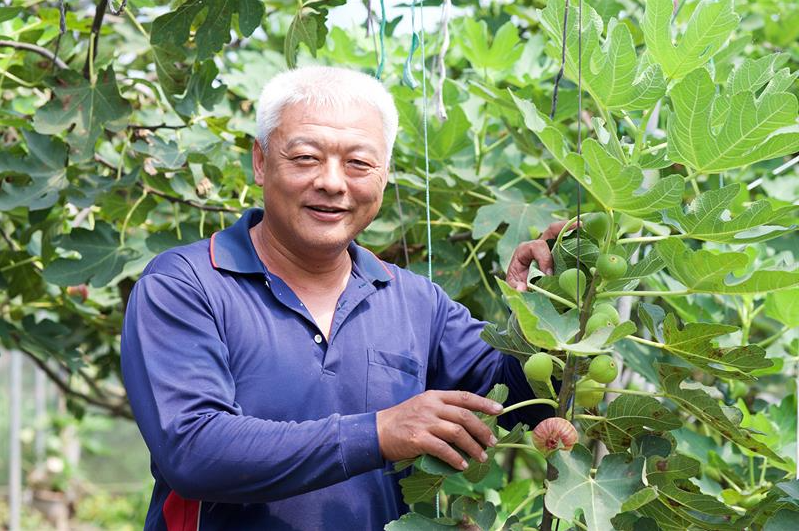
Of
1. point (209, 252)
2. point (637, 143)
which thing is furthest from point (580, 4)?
point (209, 252)

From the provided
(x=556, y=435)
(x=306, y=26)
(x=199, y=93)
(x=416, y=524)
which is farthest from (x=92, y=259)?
(x=556, y=435)

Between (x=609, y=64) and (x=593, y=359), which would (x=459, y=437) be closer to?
(x=593, y=359)

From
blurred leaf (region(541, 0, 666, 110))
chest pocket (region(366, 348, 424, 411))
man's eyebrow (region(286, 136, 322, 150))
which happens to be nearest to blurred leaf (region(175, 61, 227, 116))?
man's eyebrow (region(286, 136, 322, 150))

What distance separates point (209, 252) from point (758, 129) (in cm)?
90

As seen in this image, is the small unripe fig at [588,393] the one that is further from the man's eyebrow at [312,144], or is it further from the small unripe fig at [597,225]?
the man's eyebrow at [312,144]

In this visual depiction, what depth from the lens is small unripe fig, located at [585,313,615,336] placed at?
1475 millimetres

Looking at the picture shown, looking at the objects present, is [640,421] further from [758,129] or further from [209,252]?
[209,252]

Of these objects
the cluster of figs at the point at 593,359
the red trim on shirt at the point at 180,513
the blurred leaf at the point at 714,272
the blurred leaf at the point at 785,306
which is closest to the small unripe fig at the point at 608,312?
the cluster of figs at the point at 593,359

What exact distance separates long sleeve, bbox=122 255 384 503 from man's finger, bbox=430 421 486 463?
0.33 feet

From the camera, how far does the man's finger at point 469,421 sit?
4.84 ft

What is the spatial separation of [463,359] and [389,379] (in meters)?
0.20

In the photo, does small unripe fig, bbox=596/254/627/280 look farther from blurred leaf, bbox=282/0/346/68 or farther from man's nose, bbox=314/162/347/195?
blurred leaf, bbox=282/0/346/68

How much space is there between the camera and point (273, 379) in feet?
5.82

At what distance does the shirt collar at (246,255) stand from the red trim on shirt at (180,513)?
37 cm
